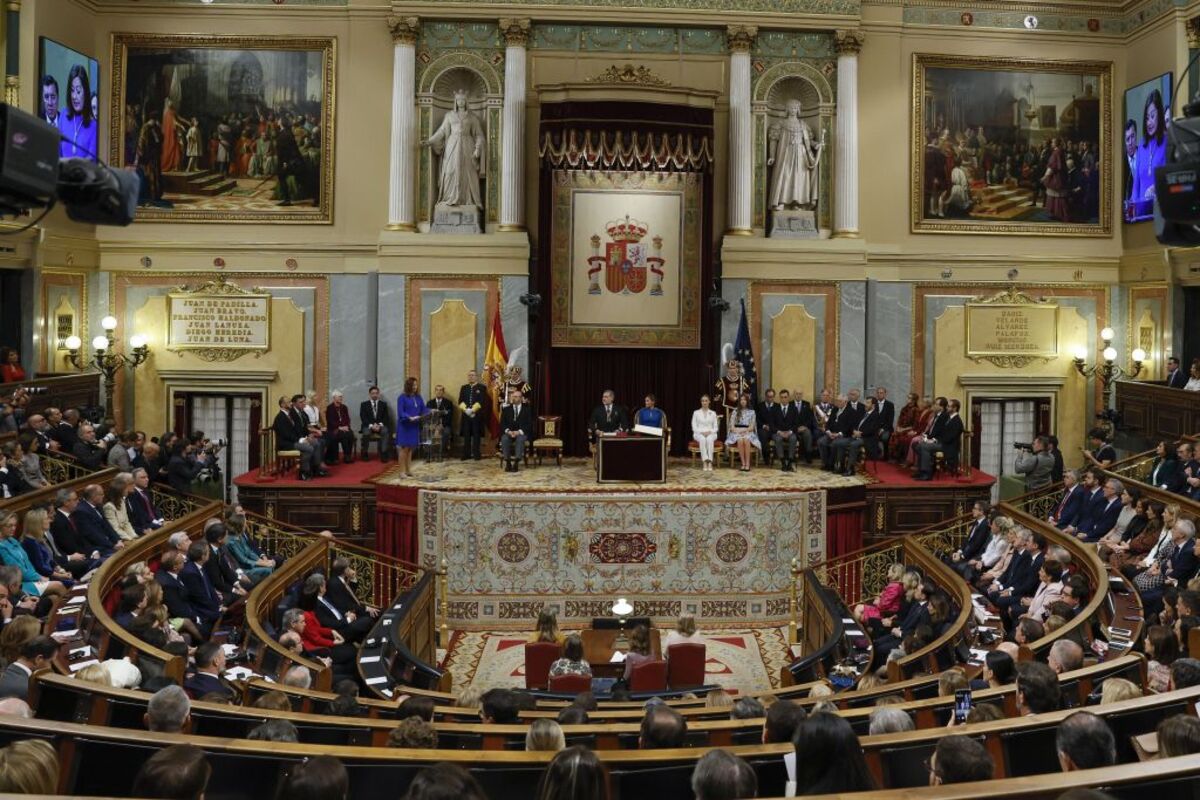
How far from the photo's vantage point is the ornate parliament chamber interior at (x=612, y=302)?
1558 centimetres

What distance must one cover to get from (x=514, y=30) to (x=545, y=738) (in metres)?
17.1

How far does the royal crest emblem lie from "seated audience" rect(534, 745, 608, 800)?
1690 cm

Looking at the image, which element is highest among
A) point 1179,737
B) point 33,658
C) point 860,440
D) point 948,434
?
point 948,434

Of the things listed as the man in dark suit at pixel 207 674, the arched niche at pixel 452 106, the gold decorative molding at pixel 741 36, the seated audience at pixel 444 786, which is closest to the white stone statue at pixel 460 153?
the arched niche at pixel 452 106

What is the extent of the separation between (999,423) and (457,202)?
10.3 meters

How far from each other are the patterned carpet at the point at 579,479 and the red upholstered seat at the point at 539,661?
4779mm

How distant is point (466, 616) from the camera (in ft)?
50.9

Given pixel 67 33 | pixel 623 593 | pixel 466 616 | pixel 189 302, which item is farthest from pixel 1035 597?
pixel 67 33

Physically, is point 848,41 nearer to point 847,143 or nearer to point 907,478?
point 847,143

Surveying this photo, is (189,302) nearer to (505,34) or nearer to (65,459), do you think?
(65,459)

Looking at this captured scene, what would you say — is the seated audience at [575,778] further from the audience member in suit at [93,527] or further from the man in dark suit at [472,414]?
the man in dark suit at [472,414]

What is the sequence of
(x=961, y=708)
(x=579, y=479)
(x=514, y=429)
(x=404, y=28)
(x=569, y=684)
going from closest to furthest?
(x=961, y=708) → (x=569, y=684) → (x=579, y=479) → (x=514, y=429) → (x=404, y=28)

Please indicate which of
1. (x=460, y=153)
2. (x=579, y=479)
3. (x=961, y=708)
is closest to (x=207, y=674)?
(x=961, y=708)

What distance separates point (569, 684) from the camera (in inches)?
374
